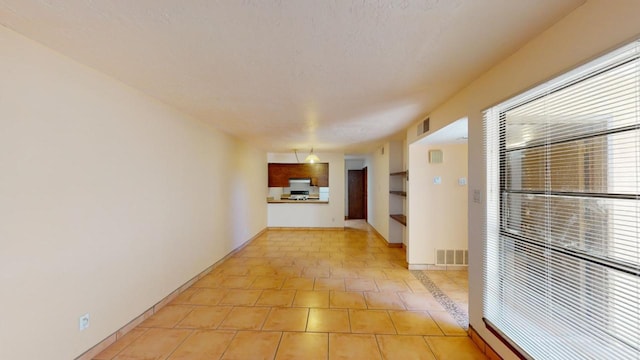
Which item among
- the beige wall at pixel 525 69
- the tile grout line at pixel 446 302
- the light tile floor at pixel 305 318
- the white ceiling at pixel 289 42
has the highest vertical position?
the white ceiling at pixel 289 42

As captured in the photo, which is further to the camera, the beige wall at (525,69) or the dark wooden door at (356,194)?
the dark wooden door at (356,194)

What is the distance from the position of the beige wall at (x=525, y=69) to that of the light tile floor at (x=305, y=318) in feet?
1.91

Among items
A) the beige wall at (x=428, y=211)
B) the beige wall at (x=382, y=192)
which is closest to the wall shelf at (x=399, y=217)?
the beige wall at (x=382, y=192)

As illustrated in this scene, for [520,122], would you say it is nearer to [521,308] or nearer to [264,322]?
[521,308]

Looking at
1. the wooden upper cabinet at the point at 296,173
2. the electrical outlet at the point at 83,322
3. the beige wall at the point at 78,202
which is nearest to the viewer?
the beige wall at the point at 78,202

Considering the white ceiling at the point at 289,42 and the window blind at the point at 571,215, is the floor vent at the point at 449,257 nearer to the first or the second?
the window blind at the point at 571,215

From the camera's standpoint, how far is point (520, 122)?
1852 mm

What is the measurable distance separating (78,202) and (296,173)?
5906 mm

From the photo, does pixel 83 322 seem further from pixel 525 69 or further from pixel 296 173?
pixel 296 173

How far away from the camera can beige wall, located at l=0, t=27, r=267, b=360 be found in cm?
162

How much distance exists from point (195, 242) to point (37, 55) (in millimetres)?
2637

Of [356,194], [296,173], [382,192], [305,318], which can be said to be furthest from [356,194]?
[305,318]

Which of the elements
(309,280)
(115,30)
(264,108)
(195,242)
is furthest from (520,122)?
(195,242)

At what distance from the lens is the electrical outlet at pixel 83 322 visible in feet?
6.62
